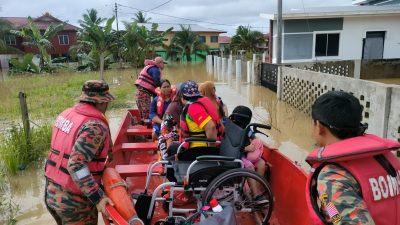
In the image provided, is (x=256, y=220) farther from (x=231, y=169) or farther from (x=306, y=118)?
(x=306, y=118)

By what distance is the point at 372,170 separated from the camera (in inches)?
49.4

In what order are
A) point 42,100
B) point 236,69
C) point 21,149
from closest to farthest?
1. point 21,149
2. point 42,100
3. point 236,69

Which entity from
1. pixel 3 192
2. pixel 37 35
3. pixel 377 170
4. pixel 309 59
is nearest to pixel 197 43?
pixel 37 35

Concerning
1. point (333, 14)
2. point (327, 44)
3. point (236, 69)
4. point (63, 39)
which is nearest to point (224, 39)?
point (63, 39)

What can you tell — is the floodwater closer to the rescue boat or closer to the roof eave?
the rescue boat

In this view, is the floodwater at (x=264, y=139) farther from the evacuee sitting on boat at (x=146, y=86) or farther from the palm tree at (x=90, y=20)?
the palm tree at (x=90, y=20)

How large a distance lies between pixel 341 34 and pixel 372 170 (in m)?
16.4

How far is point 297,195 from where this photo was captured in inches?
115

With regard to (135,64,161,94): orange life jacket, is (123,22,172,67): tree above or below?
above

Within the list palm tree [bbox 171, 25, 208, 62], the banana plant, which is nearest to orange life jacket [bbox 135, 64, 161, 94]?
the banana plant

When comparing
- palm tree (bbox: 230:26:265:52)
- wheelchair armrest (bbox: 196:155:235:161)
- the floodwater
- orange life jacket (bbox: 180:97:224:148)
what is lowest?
the floodwater

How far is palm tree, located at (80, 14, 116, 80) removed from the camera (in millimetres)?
25266

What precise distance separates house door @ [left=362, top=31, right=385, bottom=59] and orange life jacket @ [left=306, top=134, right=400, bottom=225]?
17085mm

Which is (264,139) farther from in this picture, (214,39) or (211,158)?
(214,39)
